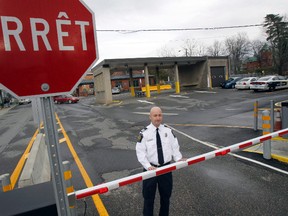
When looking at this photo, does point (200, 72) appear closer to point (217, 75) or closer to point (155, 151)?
point (217, 75)

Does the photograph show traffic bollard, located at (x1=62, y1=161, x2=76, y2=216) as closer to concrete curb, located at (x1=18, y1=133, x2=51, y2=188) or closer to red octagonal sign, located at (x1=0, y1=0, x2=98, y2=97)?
red octagonal sign, located at (x1=0, y1=0, x2=98, y2=97)

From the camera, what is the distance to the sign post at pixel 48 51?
1.46 m

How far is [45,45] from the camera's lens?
158 centimetres

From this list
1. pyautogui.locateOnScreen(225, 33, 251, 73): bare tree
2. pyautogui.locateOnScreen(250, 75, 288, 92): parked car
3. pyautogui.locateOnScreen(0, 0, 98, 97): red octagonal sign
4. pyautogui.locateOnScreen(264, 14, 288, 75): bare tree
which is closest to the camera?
pyautogui.locateOnScreen(0, 0, 98, 97): red octagonal sign

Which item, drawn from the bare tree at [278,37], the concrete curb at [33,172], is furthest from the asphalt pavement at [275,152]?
the bare tree at [278,37]

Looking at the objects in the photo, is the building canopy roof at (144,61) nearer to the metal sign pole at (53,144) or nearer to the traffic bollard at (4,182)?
the traffic bollard at (4,182)

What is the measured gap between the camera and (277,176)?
15.5 feet

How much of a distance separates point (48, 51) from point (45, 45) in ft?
0.14

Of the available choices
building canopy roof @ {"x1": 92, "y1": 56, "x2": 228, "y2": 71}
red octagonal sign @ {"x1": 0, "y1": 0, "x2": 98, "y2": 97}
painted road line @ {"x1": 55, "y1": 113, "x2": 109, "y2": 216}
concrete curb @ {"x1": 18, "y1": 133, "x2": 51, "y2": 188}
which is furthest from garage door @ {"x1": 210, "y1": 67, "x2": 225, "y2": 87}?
red octagonal sign @ {"x1": 0, "y1": 0, "x2": 98, "y2": 97}

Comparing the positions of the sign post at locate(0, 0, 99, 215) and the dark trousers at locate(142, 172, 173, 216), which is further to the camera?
the dark trousers at locate(142, 172, 173, 216)

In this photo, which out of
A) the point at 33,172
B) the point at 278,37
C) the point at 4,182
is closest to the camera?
the point at 4,182

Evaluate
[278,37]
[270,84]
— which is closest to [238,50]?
[278,37]

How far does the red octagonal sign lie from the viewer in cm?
146

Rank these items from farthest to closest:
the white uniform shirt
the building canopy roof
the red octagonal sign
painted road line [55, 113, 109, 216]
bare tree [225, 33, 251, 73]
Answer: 1. bare tree [225, 33, 251, 73]
2. the building canopy roof
3. painted road line [55, 113, 109, 216]
4. the white uniform shirt
5. the red octagonal sign
